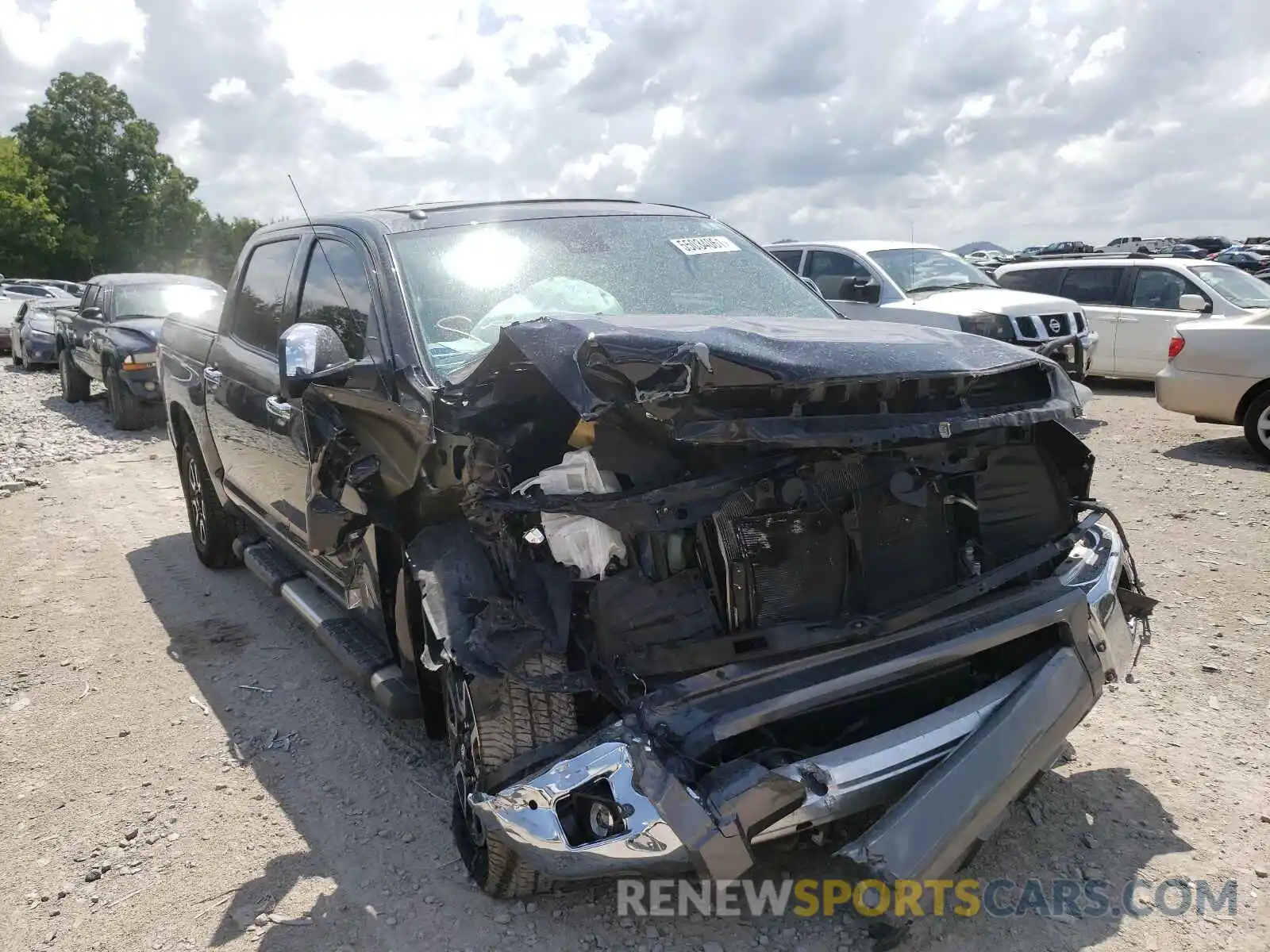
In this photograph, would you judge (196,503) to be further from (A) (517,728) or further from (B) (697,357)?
(B) (697,357)

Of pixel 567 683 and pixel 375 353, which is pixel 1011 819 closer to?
pixel 567 683

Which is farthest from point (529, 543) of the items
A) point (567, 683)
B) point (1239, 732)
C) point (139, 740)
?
point (1239, 732)

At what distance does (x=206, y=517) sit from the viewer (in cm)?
614

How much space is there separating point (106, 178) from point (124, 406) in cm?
4347

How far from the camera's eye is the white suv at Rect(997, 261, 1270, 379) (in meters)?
11.2

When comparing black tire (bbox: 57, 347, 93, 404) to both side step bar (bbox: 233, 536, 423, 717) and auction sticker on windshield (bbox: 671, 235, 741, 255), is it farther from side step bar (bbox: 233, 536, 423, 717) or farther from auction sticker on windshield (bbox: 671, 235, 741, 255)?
auction sticker on windshield (bbox: 671, 235, 741, 255)

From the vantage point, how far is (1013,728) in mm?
2512

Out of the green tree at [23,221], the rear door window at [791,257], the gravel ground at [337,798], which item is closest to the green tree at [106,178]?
the green tree at [23,221]

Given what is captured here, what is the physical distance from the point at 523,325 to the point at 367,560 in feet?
4.26

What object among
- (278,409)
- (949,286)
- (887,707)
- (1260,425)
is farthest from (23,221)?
(887,707)

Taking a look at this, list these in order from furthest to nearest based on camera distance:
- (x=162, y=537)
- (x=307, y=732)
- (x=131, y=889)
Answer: (x=162, y=537) → (x=307, y=732) → (x=131, y=889)

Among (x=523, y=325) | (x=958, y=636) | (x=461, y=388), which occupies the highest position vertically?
(x=523, y=325)

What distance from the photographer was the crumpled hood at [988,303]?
9.70 metres

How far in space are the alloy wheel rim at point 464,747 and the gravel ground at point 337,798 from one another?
21 centimetres
